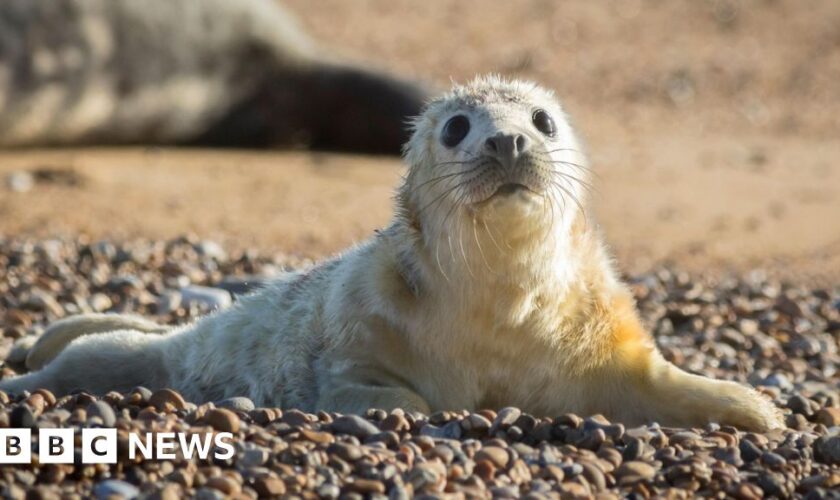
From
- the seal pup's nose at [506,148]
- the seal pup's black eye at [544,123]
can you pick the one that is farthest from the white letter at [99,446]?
the seal pup's black eye at [544,123]

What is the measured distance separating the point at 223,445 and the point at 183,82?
746cm

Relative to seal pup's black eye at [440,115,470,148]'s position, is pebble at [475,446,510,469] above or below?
below

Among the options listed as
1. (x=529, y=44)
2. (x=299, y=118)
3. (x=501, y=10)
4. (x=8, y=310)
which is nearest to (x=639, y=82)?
(x=529, y=44)

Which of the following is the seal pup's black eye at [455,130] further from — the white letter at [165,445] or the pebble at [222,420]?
the white letter at [165,445]

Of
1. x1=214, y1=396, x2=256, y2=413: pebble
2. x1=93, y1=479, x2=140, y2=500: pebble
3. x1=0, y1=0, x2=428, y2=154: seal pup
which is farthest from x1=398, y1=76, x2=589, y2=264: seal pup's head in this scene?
x1=0, y1=0, x2=428, y2=154: seal pup

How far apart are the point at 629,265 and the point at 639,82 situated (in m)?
6.18

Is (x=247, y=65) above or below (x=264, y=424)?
above

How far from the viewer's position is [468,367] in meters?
4.09

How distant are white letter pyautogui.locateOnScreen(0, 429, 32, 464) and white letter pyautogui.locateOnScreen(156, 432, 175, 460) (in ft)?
0.86

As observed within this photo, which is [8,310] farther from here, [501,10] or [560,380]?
[501,10]

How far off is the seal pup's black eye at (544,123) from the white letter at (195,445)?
139 centimetres

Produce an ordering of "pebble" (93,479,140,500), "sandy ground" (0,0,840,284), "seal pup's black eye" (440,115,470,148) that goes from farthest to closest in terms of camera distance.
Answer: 1. "sandy ground" (0,0,840,284)
2. "seal pup's black eye" (440,115,470,148)
3. "pebble" (93,479,140,500)

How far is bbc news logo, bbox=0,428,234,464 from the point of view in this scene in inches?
124

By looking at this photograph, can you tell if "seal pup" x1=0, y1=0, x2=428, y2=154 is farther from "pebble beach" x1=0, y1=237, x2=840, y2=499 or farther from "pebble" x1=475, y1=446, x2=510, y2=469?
"pebble" x1=475, y1=446, x2=510, y2=469
